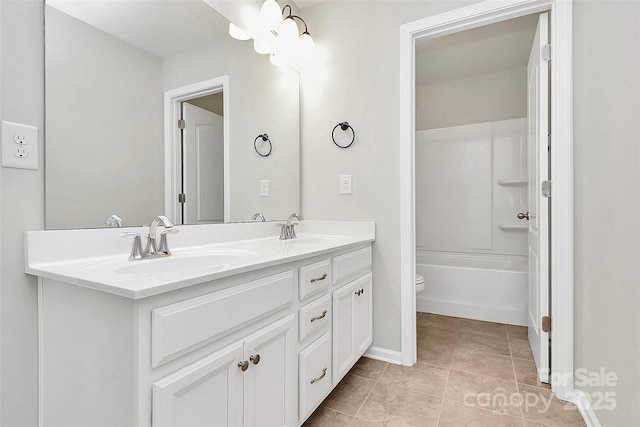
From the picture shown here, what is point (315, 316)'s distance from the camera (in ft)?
4.24

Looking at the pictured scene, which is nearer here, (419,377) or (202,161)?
(202,161)

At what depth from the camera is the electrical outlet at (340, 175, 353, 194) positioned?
201 centimetres

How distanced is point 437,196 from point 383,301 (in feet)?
5.66

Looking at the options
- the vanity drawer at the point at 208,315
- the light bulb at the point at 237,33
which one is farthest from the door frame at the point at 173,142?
the vanity drawer at the point at 208,315

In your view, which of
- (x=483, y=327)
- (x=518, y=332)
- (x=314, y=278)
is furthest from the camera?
(x=483, y=327)

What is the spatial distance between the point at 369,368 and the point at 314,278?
0.89 meters

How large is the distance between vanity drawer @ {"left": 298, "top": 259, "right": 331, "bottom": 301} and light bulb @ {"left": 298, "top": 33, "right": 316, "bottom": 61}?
146cm

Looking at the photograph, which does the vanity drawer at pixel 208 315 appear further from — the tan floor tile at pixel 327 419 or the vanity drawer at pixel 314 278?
the tan floor tile at pixel 327 419

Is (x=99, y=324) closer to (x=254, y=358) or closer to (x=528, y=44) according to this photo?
(x=254, y=358)

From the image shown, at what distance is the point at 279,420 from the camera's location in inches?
43.0

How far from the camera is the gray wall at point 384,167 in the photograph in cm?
91

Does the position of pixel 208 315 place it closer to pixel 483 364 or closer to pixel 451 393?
pixel 451 393

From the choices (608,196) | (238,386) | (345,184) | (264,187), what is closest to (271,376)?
(238,386)

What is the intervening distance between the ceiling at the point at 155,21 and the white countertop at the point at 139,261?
731mm
